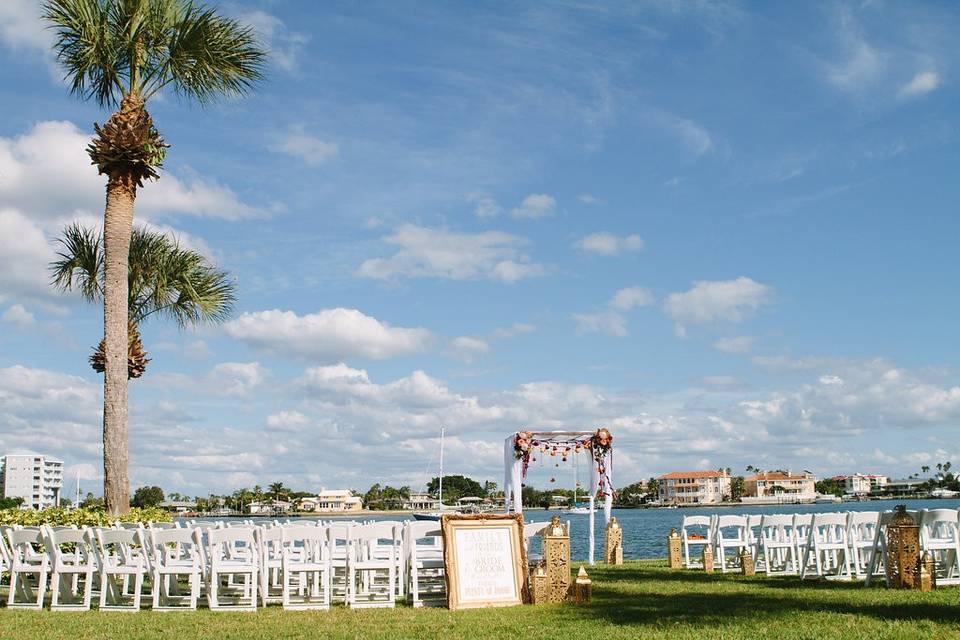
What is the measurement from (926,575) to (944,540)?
4.83 feet

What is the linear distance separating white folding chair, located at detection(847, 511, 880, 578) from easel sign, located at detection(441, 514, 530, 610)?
15.9 feet

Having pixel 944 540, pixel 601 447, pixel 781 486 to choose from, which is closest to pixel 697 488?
pixel 781 486

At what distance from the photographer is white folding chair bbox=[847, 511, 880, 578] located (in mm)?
12883

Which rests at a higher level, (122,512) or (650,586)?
(122,512)

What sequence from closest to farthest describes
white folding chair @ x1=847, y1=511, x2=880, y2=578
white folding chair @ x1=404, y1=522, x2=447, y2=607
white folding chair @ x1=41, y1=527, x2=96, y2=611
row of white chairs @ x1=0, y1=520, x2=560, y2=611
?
Answer: 1. row of white chairs @ x1=0, y1=520, x2=560, y2=611
2. white folding chair @ x1=41, y1=527, x2=96, y2=611
3. white folding chair @ x1=404, y1=522, x2=447, y2=607
4. white folding chair @ x1=847, y1=511, x2=880, y2=578

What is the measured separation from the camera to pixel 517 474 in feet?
74.3

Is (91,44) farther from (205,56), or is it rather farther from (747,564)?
(747,564)

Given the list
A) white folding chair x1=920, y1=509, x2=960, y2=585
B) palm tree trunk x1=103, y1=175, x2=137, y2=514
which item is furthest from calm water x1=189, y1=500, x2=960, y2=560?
palm tree trunk x1=103, y1=175, x2=137, y2=514

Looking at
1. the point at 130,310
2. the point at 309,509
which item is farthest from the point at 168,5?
the point at 309,509

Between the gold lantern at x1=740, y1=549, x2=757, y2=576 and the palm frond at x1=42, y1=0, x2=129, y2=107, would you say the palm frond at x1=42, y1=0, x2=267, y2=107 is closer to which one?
the palm frond at x1=42, y1=0, x2=129, y2=107

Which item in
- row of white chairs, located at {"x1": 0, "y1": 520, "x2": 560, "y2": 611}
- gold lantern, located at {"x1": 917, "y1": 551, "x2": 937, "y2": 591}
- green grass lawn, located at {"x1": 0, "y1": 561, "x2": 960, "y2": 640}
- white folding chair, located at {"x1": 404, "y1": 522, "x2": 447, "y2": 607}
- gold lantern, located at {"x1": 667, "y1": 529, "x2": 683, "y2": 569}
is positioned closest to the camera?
green grass lawn, located at {"x1": 0, "y1": 561, "x2": 960, "y2": 640}

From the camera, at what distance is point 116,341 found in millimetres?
17234

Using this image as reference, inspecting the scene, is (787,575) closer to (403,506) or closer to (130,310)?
(130,310)

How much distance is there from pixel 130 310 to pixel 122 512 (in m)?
5.96
